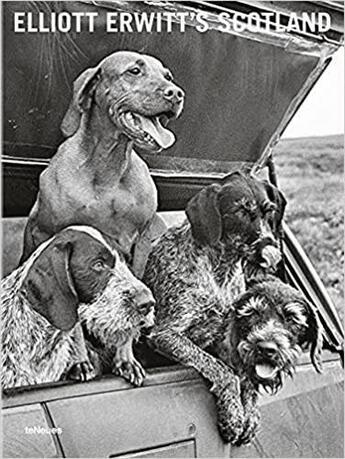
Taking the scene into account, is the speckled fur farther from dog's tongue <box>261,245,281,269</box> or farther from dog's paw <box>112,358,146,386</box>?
dog's tongue <box>261,245,281,269</box>

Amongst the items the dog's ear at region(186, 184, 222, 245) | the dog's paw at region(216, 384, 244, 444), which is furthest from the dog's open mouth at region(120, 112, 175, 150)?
the dog's paw at region(216, 384, 244, 444)

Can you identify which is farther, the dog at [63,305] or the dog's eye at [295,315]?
the dog's eye at [295,315]

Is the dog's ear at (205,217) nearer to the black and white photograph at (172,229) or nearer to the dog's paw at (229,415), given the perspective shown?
the black and white photograph at (172,229)

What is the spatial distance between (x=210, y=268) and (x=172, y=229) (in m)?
0.11

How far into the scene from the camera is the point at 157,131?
1993mm

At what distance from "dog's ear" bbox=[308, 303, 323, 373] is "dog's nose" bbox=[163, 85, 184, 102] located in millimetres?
479

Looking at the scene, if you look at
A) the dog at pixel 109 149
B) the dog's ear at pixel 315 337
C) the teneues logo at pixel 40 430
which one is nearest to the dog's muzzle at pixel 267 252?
the dog's ear at pixel 315 337

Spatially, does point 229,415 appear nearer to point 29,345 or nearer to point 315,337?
point 315,337

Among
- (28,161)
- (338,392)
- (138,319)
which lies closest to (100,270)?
(138,319)

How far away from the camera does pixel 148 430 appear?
77.8 inches

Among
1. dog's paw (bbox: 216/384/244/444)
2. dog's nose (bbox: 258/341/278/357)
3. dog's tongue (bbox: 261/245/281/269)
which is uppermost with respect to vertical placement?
dog's tongue (bbox: 261/245/281/269)

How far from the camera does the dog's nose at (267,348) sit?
2002 millimetres

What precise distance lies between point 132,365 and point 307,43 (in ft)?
2.40

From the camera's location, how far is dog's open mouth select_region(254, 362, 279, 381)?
202cm
